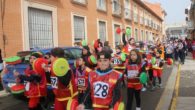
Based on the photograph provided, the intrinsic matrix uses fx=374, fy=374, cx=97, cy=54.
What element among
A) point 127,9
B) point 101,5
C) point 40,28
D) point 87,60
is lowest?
→ point 87,60

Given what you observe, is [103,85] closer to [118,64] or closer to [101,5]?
[118,64]

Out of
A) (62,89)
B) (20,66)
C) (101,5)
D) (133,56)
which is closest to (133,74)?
(133,56)

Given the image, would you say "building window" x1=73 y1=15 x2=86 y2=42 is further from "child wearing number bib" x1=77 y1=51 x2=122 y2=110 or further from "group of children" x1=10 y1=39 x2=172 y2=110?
"child wearing number bib" x1=77 y1=51 x2=122 y2=110

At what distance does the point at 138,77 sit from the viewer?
26.3 ft

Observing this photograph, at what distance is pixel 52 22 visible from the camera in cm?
1831

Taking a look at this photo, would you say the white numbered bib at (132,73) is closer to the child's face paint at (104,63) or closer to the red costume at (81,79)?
the red costume at (81,79)

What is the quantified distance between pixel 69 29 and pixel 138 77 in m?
12.3

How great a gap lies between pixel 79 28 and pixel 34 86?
49.6 ft

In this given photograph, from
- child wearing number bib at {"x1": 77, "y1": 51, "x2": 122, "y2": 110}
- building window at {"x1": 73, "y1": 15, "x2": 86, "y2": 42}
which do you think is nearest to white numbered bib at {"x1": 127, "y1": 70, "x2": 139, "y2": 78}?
child wearing number bib at {"x1": 77, "y1": 51, "x2": 122, "y2": 110}

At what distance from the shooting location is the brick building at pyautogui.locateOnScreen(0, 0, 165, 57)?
14.6m

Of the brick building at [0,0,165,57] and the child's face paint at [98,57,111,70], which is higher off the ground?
the brick building at [0,0,165,57]

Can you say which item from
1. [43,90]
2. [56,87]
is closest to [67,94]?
[56,87]

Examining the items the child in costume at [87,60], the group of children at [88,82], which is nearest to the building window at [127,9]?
the child in costume at [87,60]

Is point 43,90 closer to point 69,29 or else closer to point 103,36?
point 69,29
